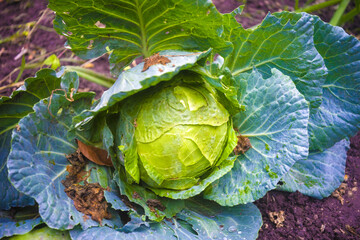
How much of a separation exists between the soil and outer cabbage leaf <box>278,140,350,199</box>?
0.48 feet

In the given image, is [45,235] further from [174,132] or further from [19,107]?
[174,132]

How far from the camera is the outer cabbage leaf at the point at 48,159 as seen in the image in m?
1.63

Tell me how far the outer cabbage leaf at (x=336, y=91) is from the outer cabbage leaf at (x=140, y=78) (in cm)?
102

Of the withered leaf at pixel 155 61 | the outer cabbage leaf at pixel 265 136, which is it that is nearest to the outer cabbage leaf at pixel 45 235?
the outer cabbage leaf at pixel 265 136

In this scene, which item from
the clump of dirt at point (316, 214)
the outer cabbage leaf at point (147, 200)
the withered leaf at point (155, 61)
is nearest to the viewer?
the withered leaf at point (155, 61)

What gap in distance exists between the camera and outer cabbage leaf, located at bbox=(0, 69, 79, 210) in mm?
1870

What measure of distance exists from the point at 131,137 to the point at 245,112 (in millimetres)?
760

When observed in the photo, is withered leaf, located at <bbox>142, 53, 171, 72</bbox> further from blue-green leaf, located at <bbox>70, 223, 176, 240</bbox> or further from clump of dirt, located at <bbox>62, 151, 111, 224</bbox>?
blue-green leaf, located at <bbox>70, 223, 176, 240</bbox>

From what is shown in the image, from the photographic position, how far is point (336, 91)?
214cm

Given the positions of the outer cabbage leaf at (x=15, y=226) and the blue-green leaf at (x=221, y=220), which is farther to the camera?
the blue-green leaf at (x=221, y=220)

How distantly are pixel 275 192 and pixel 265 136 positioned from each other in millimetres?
710

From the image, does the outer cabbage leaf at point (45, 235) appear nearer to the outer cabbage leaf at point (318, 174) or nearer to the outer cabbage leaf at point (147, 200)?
the outer cabbage leaf at point (147, 200)

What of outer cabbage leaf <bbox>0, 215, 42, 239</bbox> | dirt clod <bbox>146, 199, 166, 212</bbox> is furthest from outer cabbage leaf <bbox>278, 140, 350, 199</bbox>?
outer cabbage leaf <bbox>0, 215, 42, 239</bbox>

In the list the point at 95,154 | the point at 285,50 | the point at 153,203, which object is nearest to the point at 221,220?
the point at 153,203
